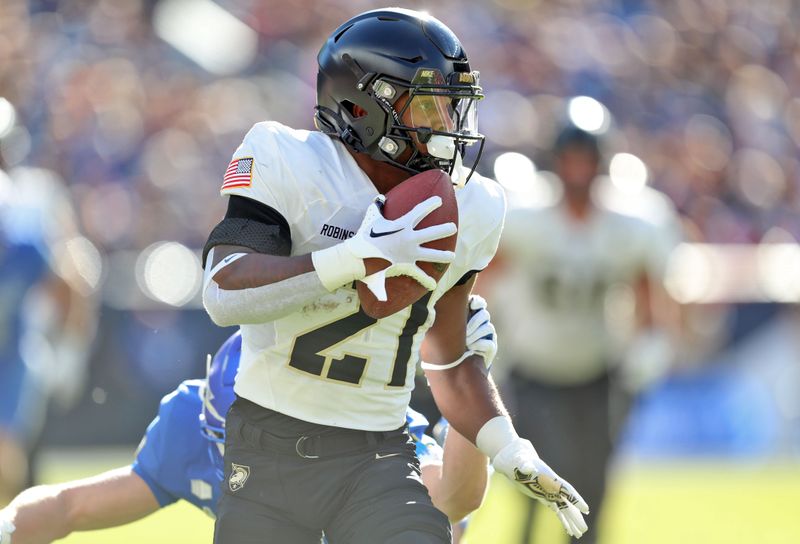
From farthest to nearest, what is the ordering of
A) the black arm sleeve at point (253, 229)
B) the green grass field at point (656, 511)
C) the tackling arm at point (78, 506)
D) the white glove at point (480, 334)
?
the green grass field at point (656, 511)
the tackling arm at point (78, 506)
the white glove at point (480, 334)
the black arm sleeve at point (253, 229)

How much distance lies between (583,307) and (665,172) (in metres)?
5.94

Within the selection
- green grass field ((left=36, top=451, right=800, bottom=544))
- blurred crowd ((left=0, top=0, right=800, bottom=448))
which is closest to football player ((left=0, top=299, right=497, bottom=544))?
green grass field ((left=36, top=451, right=800, bottom=544))

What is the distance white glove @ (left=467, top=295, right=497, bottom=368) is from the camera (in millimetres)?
3500

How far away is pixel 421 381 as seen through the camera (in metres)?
7.25

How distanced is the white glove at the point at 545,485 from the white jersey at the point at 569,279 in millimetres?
2796

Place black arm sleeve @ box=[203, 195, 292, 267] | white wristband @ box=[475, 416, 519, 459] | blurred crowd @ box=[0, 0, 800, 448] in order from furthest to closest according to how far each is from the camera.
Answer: blurred crowd @ box=[0, 0, 800, 448] → white wristband @ box=[475, 416, 519, 459] → black arm sleeve @ box=[203, 195, 292, 267]

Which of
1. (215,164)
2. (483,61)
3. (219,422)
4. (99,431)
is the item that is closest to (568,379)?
(219,422)

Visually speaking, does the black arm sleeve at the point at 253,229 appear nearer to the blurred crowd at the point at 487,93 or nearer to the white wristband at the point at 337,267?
the white wristband at the point at 337,267

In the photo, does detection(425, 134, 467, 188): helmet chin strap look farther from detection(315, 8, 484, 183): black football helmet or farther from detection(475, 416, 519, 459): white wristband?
detection(475, 416, 519, 459): white wristband

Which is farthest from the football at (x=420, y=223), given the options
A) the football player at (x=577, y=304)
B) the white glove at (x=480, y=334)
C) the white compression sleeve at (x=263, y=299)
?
the football player at (x=577, y=304)

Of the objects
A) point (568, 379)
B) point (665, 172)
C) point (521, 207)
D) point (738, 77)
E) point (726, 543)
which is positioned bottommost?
point (726, 543)

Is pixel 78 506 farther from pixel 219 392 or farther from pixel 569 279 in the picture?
pixel 569 279

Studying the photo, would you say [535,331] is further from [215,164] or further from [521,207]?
[215,164]

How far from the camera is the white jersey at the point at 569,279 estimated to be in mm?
5969
